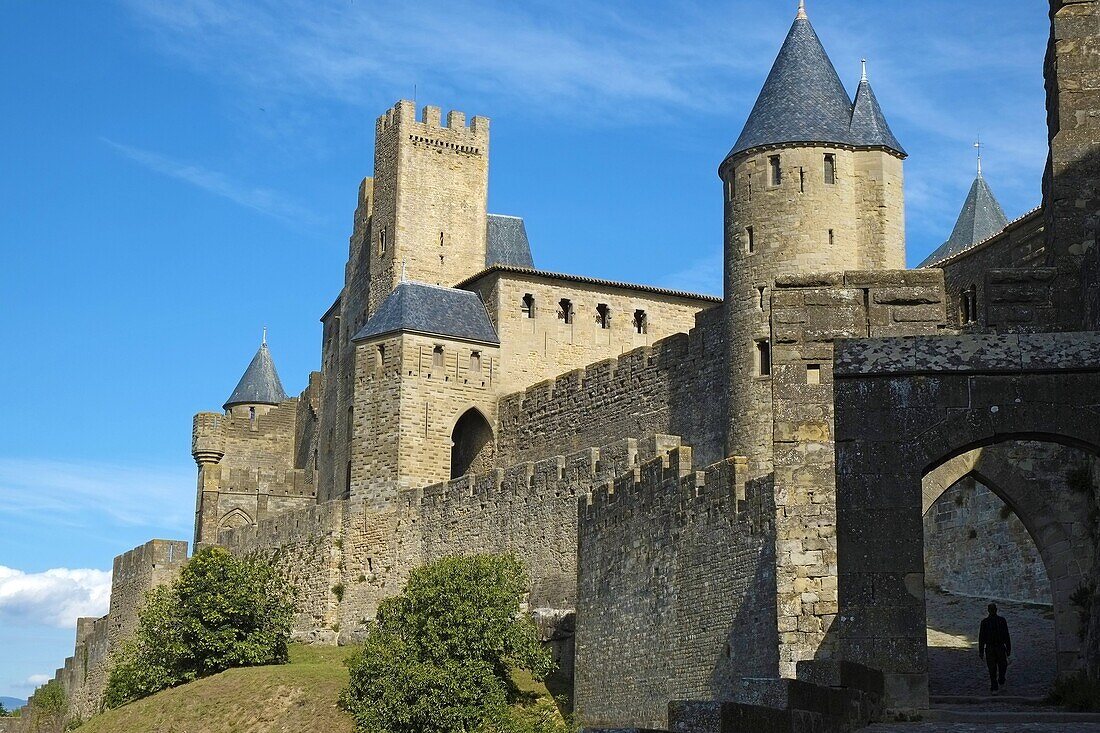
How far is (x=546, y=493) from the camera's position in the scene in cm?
3869

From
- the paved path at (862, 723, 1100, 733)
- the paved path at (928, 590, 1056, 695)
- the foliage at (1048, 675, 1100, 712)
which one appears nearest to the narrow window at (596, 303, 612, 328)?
the paved path at (928, 590, 1056, 695)

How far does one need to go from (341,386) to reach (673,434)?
14898 millimetres

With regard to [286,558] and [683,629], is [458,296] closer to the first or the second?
[286,558]

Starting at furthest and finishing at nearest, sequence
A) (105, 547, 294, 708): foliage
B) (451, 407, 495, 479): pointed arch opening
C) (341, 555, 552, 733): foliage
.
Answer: (451, 407, 495, 479): pointed arch opening, (105, 547, 294, 708): foliage, (341, 555, 552, 733): foliage

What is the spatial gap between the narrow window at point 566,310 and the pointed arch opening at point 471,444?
4.02 meters

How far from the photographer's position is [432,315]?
159 feet

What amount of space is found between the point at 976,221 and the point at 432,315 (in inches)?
589

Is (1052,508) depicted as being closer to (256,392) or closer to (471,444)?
(471,444)

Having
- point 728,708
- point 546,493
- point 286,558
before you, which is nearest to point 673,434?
point 546,493

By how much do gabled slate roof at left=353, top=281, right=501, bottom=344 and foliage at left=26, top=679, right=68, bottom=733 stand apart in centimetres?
1769

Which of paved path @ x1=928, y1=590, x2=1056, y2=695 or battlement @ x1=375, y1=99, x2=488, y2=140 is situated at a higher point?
battlement @ x1=375, y1=99, x2=488, y2=140

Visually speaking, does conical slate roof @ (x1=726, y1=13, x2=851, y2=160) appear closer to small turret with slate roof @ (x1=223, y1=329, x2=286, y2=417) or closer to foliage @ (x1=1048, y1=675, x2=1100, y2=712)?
foliage @ (x1=1048, y1=675, x2=1100, y2=712)

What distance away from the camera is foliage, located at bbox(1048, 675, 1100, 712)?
16.1 meters

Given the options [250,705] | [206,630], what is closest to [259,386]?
[206,630]
